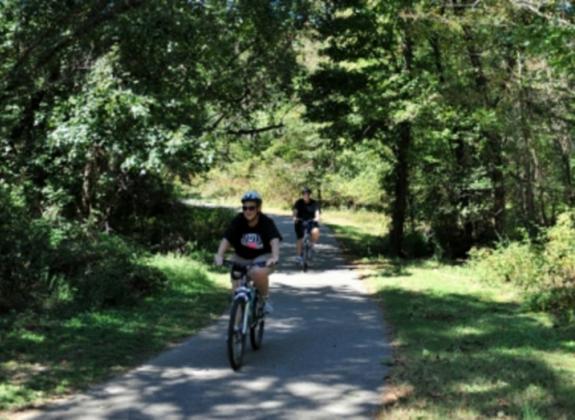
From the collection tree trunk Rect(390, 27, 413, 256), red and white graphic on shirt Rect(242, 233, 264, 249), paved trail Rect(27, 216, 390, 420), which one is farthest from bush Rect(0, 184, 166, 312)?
tree trunk Rect(390, 27, 413, 256)

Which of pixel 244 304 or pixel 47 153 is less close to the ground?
pixel 47 153

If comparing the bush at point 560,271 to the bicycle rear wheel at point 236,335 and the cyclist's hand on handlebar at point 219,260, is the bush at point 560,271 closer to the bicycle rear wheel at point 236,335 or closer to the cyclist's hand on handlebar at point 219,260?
the bicycle rear wheel at point 236,335

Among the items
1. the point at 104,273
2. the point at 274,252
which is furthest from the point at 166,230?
the point at 274,252

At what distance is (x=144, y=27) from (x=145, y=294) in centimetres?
476

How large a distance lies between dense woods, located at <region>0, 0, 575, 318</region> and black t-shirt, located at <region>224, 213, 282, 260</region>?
4000 millimetres

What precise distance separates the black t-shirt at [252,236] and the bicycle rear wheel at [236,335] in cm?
86

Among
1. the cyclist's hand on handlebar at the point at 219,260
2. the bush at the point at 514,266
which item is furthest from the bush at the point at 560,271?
the cyclist's hand on handlebar at the point at 219,260

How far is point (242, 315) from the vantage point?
7234 mm

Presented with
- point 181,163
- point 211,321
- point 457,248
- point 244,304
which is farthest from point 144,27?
point 457,248

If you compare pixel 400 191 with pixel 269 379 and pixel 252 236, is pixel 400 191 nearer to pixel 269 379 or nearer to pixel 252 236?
pixel 252 236

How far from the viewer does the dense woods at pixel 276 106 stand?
11484 mm

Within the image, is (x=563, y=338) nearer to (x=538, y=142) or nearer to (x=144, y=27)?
(x=144, y=27)

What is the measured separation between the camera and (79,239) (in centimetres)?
1243

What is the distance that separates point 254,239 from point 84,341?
245cm
